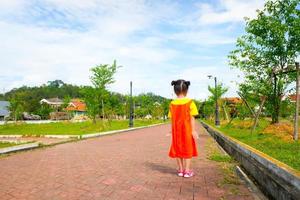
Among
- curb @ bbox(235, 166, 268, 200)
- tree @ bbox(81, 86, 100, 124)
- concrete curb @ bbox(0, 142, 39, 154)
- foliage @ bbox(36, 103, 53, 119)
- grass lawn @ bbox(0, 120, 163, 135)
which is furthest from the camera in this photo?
foliage @ bbox(36, 103, 53, 119)

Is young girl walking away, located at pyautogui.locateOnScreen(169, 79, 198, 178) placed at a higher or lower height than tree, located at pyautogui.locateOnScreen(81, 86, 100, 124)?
lower

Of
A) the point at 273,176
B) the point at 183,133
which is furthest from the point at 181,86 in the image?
the point at 273,176

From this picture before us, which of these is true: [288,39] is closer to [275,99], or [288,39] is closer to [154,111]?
[275,99]

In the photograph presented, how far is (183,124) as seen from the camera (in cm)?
631

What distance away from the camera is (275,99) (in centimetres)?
1772

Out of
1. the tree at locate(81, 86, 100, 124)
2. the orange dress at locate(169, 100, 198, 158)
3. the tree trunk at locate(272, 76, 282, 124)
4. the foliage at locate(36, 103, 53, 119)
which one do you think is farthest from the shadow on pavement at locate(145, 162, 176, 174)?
the foliage at locate(36, 103, 53, 119)

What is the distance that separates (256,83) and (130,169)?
12419 millimetres

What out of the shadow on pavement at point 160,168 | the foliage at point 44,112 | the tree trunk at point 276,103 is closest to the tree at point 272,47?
the tree trunk at point 276,103

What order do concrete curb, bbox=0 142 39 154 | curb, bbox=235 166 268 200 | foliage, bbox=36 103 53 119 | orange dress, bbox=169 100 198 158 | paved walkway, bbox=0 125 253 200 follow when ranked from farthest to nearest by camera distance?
foliage, bbox=36 103 53 119 → concrete curb, bbox=0 142 39 154 → orange dress, bbox=169 100 198 158 → paved walkway, bbox=0 125 253 200 → curb, bbox=235 166 268 200

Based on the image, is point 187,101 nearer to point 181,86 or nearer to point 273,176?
point 181,86

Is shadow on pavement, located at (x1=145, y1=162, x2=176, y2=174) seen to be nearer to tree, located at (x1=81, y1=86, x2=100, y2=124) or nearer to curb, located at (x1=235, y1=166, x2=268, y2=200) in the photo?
curb, located at (x1=235, y1=166, x2=268, y2=200)

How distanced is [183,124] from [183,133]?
0.17 metres

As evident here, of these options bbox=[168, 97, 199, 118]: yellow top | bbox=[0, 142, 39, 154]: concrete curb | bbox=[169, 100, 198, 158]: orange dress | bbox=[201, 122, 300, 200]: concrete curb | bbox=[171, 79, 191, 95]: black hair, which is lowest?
bbox=[0, 142, 39, 154]: concrete curb

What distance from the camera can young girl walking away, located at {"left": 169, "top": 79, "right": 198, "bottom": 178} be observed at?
6.27m
